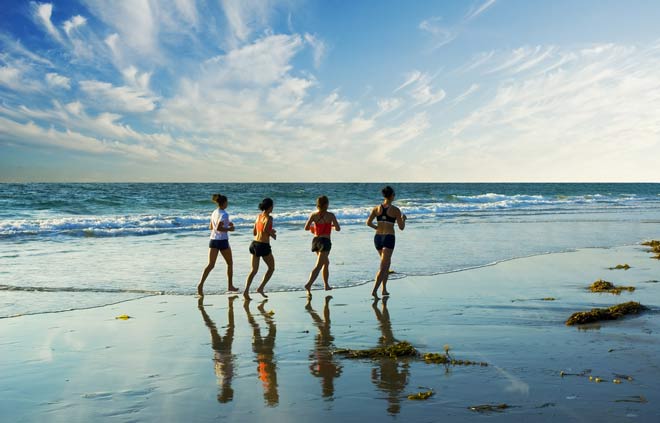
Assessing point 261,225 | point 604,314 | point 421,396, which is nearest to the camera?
point 421,396

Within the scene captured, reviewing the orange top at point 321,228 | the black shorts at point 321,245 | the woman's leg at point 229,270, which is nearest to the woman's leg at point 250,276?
the woman's leg at point 229,270

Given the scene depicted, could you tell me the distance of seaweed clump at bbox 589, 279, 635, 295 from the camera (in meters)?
9.18

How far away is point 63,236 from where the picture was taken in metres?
20.7

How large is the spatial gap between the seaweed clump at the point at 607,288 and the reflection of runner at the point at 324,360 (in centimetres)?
510

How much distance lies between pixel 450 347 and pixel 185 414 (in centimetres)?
306

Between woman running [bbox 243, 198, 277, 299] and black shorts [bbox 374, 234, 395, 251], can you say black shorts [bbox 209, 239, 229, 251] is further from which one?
black shorts [bbox 374, 234, 395, 251]

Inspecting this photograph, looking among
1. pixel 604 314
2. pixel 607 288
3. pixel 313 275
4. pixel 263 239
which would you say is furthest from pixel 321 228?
pixel 607 288

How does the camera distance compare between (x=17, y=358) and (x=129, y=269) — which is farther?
(x=129, y=269)

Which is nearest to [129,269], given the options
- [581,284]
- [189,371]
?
[189,371]

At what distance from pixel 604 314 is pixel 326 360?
4063 mm

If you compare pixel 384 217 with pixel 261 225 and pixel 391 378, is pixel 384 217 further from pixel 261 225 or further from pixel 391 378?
pixel 391 378

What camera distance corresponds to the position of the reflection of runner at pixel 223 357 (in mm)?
4586

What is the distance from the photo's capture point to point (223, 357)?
5660 mm

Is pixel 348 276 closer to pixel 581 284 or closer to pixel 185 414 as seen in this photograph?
pixel 581 284
